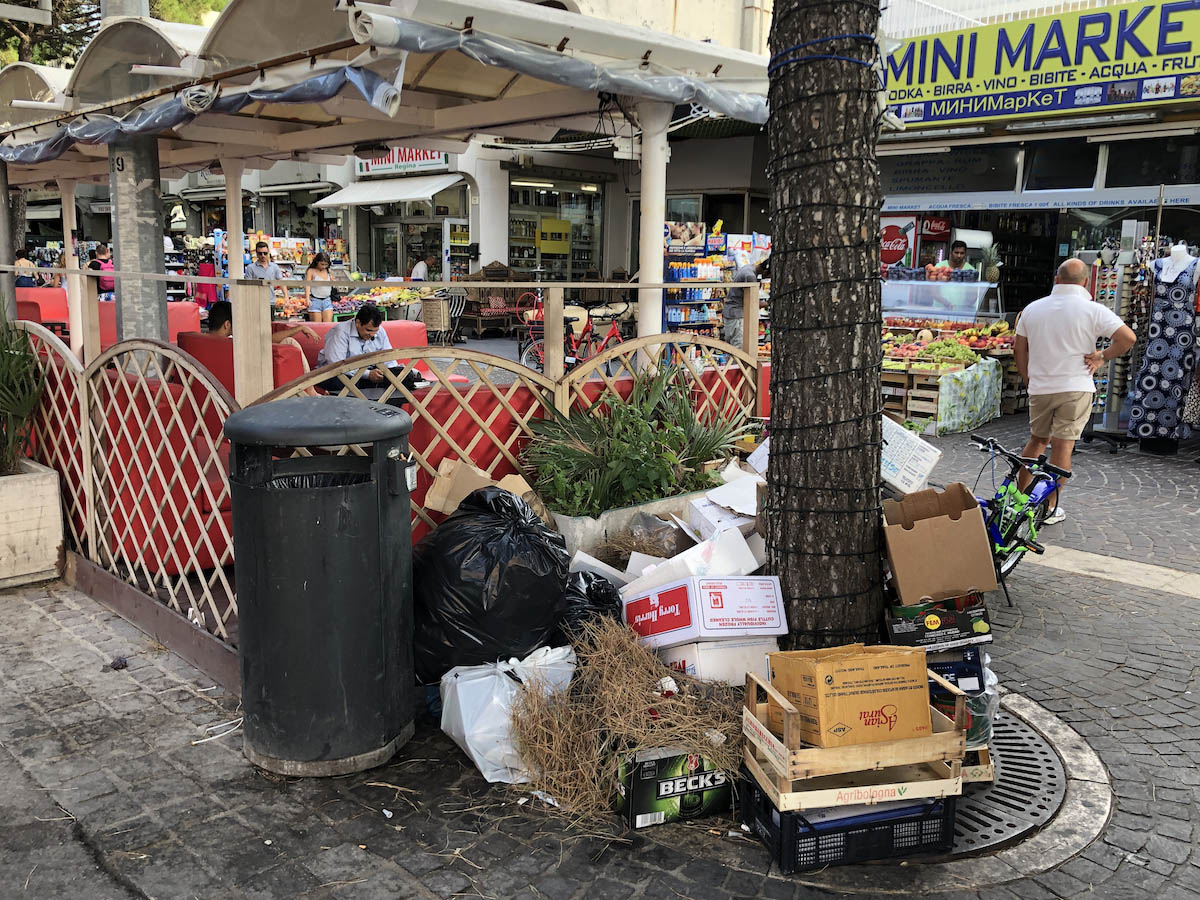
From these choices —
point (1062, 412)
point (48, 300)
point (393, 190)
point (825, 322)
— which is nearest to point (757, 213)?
point (393, 190)

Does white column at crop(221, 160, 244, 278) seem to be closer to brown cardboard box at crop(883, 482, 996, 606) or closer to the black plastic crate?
brown cardboard box at crop(883, 482, 996, 606)

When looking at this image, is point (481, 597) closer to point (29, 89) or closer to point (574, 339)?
point (29, 89)

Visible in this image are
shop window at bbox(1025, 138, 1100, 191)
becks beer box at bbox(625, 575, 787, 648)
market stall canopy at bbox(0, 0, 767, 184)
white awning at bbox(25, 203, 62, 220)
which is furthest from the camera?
white awning at bbox(25, 203, 62, 220)

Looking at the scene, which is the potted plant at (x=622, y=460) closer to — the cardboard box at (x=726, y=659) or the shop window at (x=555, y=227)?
the cardboard box at (x=726, y=659)

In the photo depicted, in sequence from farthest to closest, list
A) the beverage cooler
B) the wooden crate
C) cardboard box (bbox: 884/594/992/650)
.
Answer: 1. the beverage cooler
2. cardboard box (bbox: 884/594/992/650)
3. the wooden crate

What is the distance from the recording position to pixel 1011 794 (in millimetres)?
3574

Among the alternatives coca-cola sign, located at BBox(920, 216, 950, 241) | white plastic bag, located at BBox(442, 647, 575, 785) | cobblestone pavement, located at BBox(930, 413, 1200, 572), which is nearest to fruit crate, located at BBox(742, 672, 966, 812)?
white plastic bag, located at BBox(442, 647, 575, 785)

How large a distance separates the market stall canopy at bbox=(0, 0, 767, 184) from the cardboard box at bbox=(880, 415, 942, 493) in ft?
8.52

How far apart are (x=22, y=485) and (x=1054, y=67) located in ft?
44.5

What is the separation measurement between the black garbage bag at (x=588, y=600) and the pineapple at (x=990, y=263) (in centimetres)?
1221

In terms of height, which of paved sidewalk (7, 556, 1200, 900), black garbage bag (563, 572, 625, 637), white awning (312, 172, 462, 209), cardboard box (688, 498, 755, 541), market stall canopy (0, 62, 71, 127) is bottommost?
paved sidewalk (7, 556, 1200, 900)

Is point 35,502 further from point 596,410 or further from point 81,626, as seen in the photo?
point 596,410

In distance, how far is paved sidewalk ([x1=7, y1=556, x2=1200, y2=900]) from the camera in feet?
9.86

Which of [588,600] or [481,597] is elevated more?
[481,597]
